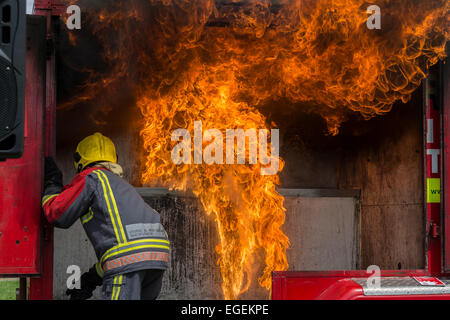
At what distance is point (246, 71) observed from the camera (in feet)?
18.0

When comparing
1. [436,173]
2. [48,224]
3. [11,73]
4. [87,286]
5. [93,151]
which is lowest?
[87,286]

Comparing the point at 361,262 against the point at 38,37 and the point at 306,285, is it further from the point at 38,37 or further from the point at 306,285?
the point at 38,37

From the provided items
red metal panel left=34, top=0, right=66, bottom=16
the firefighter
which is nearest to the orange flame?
red metal panel left=34, top=0, right=66, bottom=16

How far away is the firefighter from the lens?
11.5 feet

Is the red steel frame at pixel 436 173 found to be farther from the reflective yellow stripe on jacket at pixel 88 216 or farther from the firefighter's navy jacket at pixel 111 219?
the reflective yellow stripe on jacket at pixel 88 216

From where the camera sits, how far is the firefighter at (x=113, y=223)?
11.5 ft

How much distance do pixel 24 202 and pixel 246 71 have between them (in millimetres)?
2885

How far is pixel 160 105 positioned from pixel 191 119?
15.4 inches

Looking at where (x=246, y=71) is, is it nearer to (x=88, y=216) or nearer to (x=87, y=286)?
(x=88, y=216)

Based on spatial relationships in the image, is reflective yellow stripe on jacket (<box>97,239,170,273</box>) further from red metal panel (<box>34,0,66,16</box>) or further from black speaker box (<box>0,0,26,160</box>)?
red metal panel (<box>34,0,66,16</box>)

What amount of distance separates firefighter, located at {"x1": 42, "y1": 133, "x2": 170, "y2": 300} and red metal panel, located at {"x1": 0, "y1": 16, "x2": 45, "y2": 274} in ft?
0.32

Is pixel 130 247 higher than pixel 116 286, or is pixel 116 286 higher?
pixel 130 247

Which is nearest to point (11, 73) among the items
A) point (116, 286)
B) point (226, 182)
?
point (116, 286)

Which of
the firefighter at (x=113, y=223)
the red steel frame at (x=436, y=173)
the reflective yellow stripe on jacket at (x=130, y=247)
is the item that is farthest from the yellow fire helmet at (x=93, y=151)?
the red steel frame at (x=436, y=173)
